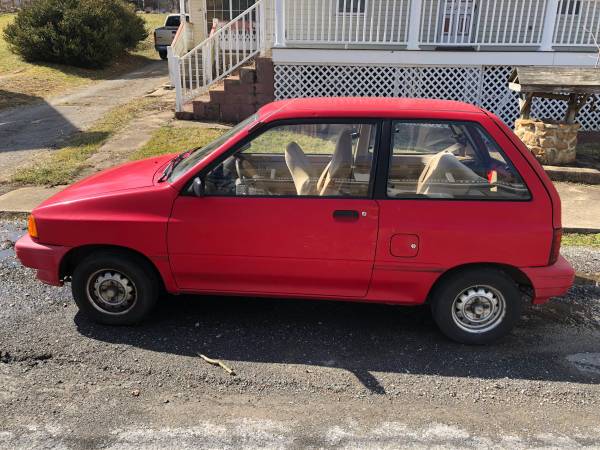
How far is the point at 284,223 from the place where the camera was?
3.58m

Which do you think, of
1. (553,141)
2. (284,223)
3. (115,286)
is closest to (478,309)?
(284,223)

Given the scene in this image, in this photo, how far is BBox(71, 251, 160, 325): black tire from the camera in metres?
3.78

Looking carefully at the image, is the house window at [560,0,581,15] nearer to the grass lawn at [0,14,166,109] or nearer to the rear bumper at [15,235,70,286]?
the rear bumper at [15,235,70,286]

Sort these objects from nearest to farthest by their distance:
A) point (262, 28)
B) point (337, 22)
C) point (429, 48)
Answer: point (337, 22) < point (429, 48) < point (262, 28)

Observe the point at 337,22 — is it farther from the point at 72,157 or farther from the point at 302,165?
the point at 302,165

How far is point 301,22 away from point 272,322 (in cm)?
802

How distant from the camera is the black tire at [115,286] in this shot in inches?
149

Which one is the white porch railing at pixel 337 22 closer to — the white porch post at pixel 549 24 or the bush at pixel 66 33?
the white porch post at pixel 549 24

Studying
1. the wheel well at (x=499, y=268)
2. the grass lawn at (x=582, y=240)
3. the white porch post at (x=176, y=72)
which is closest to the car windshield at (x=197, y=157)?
the wheel well at (x=499, y=268)

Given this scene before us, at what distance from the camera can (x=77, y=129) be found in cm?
1098

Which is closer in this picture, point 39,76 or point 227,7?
point 227,7

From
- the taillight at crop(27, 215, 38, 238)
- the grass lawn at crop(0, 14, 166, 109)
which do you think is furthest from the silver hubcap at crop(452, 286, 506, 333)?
the grass lawn at crop(0, 14, 166, 109)

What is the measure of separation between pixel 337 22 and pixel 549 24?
405 centimetres

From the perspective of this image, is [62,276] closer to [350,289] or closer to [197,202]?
[197,202]
